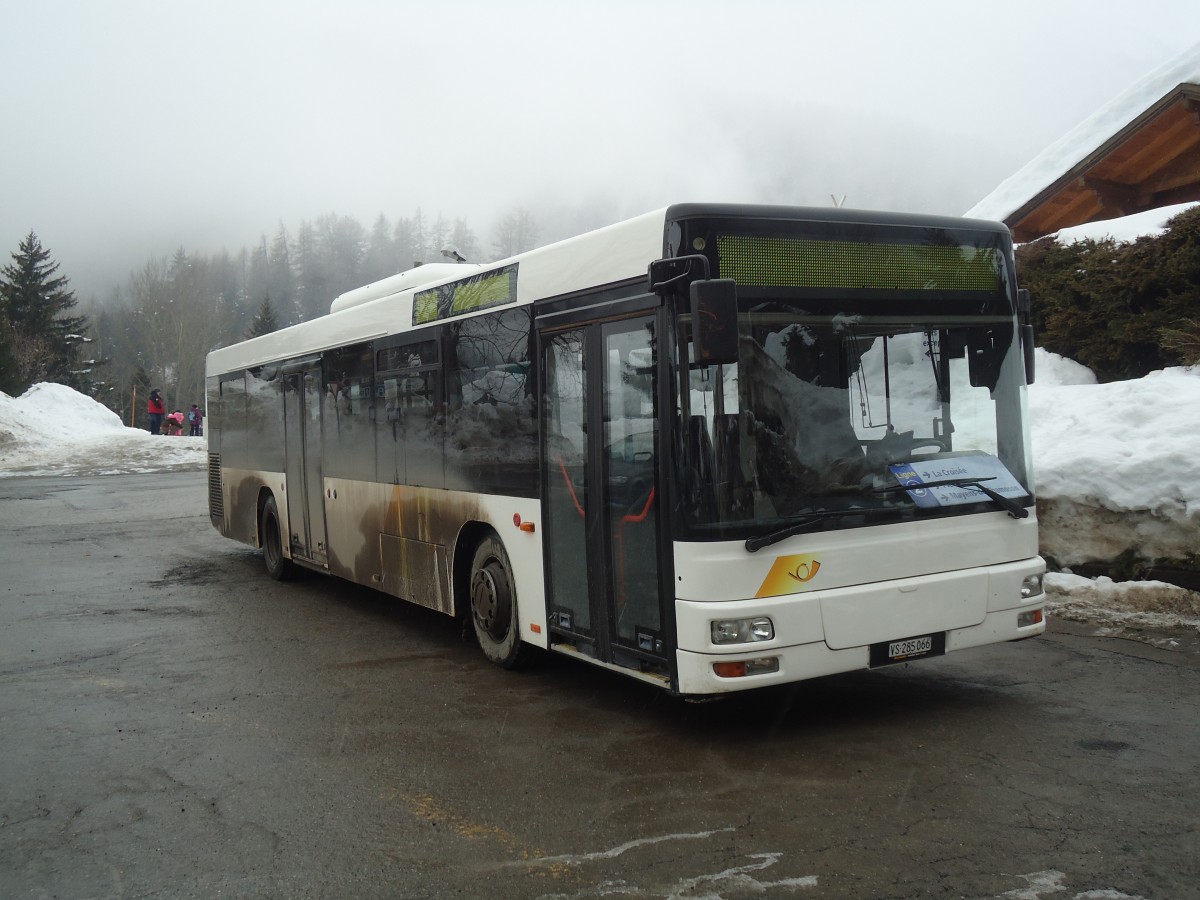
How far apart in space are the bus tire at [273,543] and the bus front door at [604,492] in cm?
652

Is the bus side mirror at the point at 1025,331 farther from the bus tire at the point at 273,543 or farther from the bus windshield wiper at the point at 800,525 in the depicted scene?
the bus tire at the point at 273,543

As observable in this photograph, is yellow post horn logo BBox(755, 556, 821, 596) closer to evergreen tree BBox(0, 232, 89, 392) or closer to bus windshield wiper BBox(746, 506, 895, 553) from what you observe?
bus windshield wiper BBox(746, 506, 895, 553)

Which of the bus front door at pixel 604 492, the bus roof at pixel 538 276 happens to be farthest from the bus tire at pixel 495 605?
the bus roof at pixel 538 276

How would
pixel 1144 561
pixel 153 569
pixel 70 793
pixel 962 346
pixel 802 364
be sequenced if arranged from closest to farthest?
pixel 70 793
pixel 802 364
pixel 962 346
pixel 1144 561
pixel 153 569

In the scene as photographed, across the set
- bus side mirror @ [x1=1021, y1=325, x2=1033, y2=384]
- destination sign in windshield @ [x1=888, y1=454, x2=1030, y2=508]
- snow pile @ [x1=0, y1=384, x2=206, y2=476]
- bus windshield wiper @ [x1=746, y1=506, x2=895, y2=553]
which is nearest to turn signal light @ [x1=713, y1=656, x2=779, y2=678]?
bus windshield wiper @ [x1=746, y1=506, x2=895, y2=553]

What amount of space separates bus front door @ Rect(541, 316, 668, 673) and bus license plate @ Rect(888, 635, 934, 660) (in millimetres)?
1221

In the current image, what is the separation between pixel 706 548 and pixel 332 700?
3001 millimetres

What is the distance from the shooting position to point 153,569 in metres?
14.0

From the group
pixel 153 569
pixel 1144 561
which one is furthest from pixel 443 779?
pixel 153 569

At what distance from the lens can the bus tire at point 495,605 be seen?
25.5 ft

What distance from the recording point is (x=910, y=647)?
241 inches

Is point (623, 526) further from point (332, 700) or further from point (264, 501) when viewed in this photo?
point (264, 501)

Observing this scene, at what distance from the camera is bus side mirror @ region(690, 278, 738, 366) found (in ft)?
18.0

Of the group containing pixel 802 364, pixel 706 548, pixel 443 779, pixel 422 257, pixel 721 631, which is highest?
pixel 422 257
